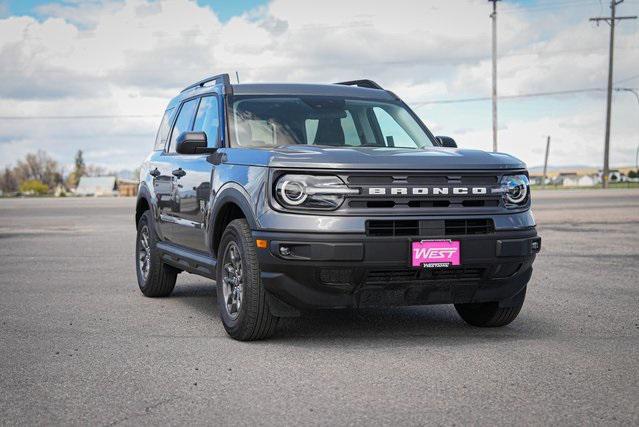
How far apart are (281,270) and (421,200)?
42.2 inches

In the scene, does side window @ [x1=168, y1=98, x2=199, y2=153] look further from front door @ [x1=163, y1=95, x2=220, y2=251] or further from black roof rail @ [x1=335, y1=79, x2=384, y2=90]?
black roof rail @ [x1=335, y1=79, x2=384, y2=90]

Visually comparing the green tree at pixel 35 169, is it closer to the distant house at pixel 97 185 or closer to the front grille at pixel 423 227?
the distant house at pixel 97 185

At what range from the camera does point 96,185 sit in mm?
162375

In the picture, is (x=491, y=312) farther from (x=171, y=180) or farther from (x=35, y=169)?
(x=35, y=169)

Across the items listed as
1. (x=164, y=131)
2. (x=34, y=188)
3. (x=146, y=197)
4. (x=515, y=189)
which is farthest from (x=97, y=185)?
(x=515, y=189)

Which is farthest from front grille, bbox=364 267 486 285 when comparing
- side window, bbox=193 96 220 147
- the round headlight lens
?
side window, bbox=193 96 220 147

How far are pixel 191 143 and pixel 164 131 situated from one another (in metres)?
2.50

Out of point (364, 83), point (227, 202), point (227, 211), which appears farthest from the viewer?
point (364, 83)

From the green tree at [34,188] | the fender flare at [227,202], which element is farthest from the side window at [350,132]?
the green tree at [34,188]

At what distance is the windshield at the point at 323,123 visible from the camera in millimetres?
7723

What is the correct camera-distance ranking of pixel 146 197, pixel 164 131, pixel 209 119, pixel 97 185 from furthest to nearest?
pixel 97 185 → pixel 164 131 → pixel 146 197 → pixel 209 119

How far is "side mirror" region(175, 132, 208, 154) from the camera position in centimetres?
751

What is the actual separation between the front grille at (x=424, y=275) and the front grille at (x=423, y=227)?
0.84 feet

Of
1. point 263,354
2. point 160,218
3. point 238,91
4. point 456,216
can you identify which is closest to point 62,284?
point 160,218
